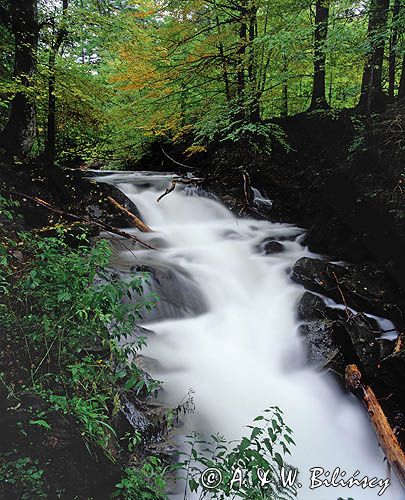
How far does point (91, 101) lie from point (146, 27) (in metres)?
2.86

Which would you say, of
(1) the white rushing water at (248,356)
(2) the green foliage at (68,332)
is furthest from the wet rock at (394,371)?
(2) the green foliage at (68,332)

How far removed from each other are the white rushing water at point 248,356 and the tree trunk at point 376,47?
9.82ft

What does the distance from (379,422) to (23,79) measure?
711 cm

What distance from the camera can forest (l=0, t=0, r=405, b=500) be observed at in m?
2.54

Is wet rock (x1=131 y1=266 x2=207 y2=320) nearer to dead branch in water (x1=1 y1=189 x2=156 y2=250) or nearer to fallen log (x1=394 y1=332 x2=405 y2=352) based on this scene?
dead branch in water (x1=1 y1=189 x2=156 y2=250)

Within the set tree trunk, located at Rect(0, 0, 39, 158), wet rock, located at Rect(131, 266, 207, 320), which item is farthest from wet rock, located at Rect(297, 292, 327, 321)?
tree trunk, located at Rect(0, 0, 39, 158)

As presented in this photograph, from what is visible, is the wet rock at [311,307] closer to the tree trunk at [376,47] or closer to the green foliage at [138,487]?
the green foliage at [138,487]

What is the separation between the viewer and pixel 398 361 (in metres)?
4.05

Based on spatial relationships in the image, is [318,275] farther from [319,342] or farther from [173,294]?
[173,294]

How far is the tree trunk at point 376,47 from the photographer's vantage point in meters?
5.30

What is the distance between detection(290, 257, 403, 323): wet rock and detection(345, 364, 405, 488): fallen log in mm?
1044

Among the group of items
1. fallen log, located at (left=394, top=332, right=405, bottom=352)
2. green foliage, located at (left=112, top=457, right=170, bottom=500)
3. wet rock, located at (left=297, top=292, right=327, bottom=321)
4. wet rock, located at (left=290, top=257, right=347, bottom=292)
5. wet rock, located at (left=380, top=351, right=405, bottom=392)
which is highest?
wet rock, located at (left=290, top=257, right=347, bottom=292)

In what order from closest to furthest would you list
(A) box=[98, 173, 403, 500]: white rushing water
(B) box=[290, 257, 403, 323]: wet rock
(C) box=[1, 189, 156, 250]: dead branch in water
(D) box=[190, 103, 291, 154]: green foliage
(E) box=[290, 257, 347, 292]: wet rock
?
(A) box=[98, 173, 403, 500]: white rushing water → (B) box=[290, 257, 403, 323]: wet rock → (E) box=[290, 257, 347, 292]: wet rock → (C) box=[1, 189, 156, 250]: dead branch in water → (D) box=[190, 103, 291, 154]: green foliage

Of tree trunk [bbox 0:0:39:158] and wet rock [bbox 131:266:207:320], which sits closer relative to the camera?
wet rock [bbox 131:266:207:320]
